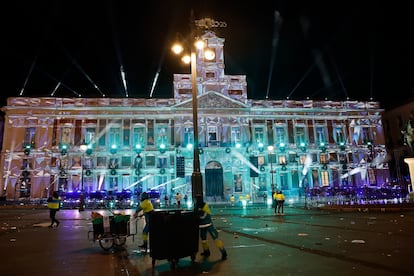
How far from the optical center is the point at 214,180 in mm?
42562

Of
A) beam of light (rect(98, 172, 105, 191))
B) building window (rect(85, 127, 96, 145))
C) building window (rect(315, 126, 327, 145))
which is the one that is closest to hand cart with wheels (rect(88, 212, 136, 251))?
beam of light (rect(98, 172, 105, 191))

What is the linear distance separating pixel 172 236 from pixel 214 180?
36097 millimetres

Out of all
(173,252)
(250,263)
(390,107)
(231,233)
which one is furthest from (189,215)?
(390,107)

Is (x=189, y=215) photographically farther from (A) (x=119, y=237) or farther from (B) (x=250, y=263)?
(A) (x=119, y=237)

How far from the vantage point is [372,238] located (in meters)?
9.58

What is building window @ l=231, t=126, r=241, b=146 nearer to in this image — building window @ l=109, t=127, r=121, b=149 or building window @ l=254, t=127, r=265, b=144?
building window @ l=254, t=127, r=265, b=144

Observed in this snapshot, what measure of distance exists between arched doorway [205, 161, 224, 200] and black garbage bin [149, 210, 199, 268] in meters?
35.1

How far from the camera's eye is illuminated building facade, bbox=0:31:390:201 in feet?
137

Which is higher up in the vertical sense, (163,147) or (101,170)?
(163,147)

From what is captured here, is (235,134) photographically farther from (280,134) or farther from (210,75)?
(210,75)

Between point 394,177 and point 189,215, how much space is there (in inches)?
1976

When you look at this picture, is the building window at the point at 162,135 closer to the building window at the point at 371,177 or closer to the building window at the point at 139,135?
the building window at the point at 139,135

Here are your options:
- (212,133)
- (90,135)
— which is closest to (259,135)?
(212,133)

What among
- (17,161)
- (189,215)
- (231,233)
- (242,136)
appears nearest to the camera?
(189,215)
